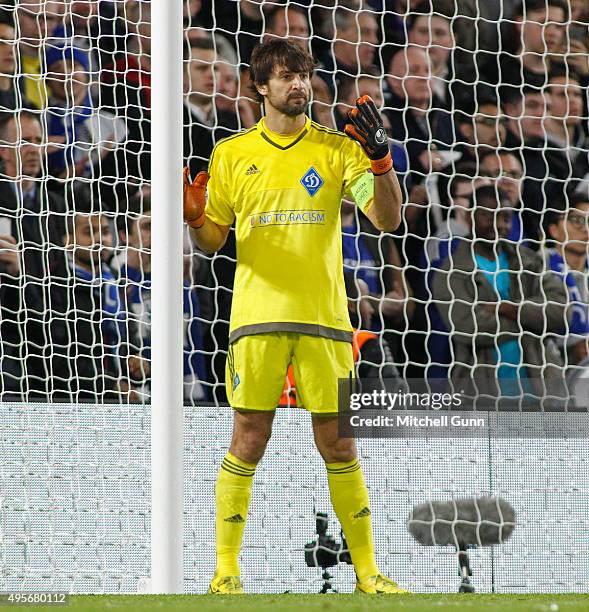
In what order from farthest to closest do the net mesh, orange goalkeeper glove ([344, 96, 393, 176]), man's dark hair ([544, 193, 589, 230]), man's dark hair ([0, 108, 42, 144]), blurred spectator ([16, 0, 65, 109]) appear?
man's dark hair ([544, 193, 589, 230])
blurred spectator ([16, 0, 65, 109])
man's dark hair ([0, 108, 42, 144])
the net mesh
orange goalkeeper glove ([344, 96, 393, 176])

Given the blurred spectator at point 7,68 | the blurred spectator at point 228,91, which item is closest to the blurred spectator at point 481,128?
the blurred spectator at point 228,91

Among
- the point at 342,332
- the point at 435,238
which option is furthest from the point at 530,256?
the point at 342,332

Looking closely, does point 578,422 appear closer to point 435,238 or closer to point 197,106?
point 435,238

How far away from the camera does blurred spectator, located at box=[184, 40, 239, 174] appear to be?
15.2 ft

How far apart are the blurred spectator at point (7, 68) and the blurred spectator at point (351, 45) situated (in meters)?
1.33

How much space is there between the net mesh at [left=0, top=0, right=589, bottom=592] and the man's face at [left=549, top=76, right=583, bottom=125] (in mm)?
11

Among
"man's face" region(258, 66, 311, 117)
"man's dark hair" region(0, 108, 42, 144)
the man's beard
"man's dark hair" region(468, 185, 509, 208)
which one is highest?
"man's dark hair" region(0, 108, 42, 144)

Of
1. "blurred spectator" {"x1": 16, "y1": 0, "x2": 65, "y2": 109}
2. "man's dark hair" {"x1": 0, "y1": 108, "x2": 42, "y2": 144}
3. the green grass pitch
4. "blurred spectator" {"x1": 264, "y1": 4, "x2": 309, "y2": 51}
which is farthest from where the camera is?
"blurred spectator" {"x1": 264, "y1": 4, "x2": 309, "y2": 51}

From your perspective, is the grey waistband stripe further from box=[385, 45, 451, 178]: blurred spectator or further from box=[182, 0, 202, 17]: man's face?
box=[182, 0, 202, 17]: man's face

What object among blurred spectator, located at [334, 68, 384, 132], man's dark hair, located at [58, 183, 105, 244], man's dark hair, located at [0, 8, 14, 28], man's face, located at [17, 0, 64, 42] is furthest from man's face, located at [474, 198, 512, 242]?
man's dark hair, located at [0, 8, 14, 28]

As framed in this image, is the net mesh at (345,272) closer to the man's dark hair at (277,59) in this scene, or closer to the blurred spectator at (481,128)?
the blurred spectator at (481,128)

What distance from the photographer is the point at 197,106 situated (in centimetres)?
464

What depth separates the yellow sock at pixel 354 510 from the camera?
11.6 feet

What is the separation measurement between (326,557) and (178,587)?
0.84m
